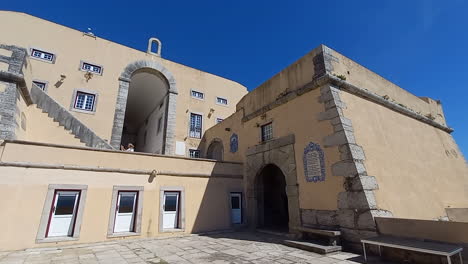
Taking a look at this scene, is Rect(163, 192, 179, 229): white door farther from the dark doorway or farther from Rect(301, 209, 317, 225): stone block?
Rect(301, 209, 317, 225): stone block

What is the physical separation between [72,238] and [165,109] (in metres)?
10.6

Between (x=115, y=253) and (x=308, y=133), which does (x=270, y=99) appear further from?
(x=115, y=253)

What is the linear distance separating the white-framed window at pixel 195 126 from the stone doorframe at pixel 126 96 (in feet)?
4.39

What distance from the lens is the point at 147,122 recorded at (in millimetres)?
21469

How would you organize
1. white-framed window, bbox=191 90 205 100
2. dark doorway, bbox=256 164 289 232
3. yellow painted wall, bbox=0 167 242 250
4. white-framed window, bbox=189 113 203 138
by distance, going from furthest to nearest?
white-framed window, bbox=191 90 205 100
white-framed window, bbox=189 113 203 138
dark doorway, bbox=256 164 289 232
yellow painted wall, bbox=0 167 242 250

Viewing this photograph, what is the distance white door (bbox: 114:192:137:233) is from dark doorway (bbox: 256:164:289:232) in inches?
195

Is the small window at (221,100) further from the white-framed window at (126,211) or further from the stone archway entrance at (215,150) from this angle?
the white-framed window at (126,211)

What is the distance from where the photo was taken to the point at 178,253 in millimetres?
5645

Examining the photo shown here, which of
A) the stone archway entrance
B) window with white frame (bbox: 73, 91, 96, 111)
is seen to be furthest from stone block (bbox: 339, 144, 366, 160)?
window with white frame (bbox: 73, 91, 96, 111)

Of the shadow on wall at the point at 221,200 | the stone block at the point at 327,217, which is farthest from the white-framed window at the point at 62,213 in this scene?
the stone block at the point at 327,217

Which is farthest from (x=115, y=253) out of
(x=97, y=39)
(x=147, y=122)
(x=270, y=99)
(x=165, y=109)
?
(x=147, y=122)

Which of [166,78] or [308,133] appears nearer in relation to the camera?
[308,133]

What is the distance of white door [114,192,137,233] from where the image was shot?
7.47m

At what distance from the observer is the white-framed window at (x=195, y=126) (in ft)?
53.5
